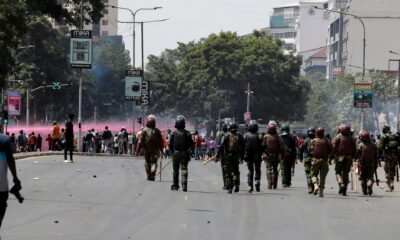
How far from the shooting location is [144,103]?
247 ft

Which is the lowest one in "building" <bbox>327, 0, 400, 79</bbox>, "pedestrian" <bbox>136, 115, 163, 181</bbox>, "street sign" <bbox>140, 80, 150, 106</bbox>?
"pedestrian" <bbox>136, 115, 163, 181</bbox>

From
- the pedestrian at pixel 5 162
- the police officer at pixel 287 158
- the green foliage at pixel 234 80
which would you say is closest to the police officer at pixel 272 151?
the police officer at pixel 287 158

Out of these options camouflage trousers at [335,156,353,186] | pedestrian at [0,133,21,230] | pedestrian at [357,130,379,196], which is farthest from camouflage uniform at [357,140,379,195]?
pedestrian at [0,133,21,230]

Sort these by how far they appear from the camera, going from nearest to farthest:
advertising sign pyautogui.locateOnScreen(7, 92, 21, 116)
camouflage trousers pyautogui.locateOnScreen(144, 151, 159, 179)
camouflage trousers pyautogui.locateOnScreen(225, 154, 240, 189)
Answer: camouflage trousers pyautogui.locateOnScreen(225, 154, 240, 189) < camouflage trousers pyautogui.locateOnScreen(144, 151, 159, 179) < advertising sign pyautogui.locateOnScreen(7, 92, 21, 116)

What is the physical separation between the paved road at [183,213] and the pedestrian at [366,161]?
1.38ft

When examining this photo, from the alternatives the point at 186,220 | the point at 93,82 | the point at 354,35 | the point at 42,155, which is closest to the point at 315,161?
the point at 186,220

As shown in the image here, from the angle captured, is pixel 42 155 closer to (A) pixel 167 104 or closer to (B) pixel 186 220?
(B) pixel 186 220

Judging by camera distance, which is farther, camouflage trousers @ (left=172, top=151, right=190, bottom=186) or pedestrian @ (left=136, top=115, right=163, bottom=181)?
pedestrian @ (left=136, top=115, right=163, bottom=181)

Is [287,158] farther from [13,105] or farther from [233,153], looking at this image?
[13,105]

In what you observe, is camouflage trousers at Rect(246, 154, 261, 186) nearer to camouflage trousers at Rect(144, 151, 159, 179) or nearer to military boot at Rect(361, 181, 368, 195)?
military boot at Rect(361, 181, 368, 195)

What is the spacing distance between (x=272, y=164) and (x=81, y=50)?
30.6 metres

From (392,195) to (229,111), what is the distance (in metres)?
86.0

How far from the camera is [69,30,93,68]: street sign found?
58.9 m

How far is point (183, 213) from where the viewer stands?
20734mm
